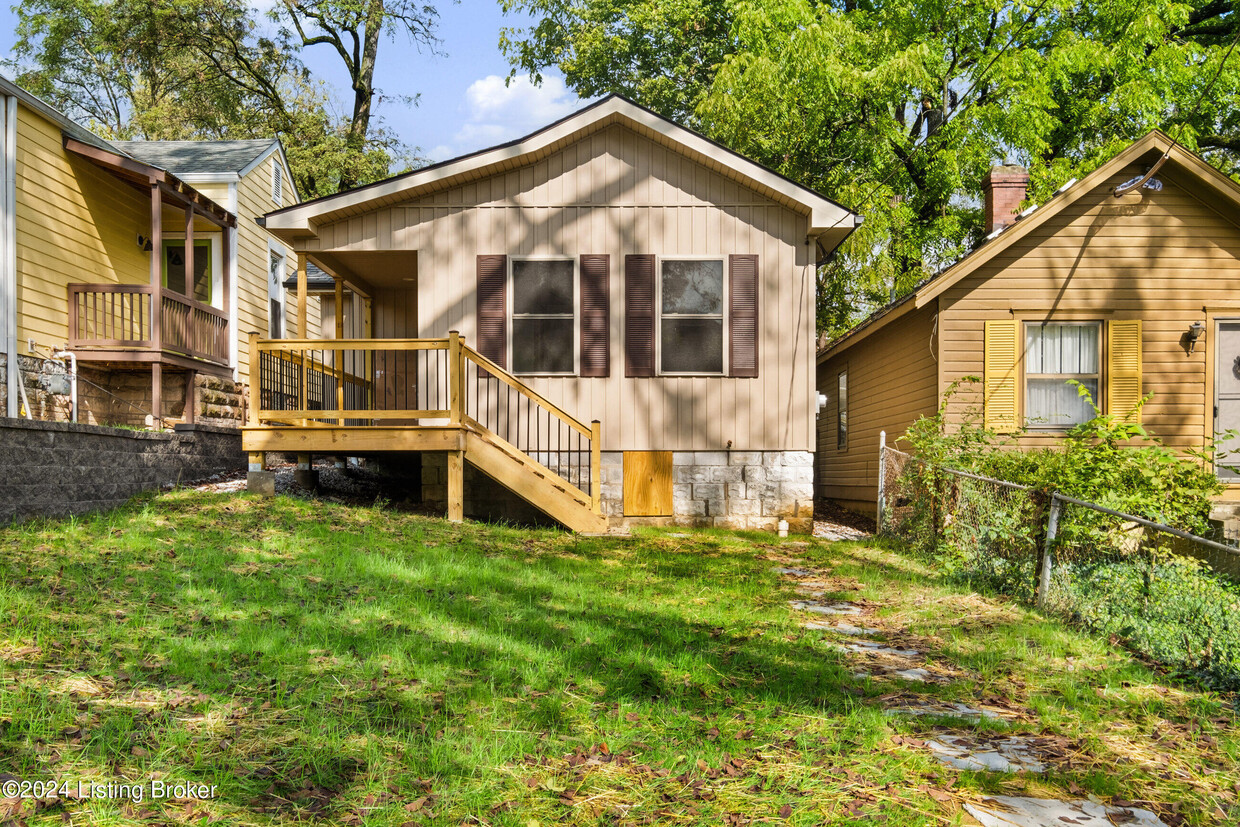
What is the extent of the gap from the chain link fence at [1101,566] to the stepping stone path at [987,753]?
1553 millimetres

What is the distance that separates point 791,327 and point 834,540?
2758 mm

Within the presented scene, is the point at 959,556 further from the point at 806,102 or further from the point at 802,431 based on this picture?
the point at 806,102

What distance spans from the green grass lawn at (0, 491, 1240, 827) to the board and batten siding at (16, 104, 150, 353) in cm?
610

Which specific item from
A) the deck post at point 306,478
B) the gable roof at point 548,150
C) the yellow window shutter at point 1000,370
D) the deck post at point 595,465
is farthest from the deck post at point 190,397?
the yellow window shutter at point 1000,370

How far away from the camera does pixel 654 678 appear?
4.30m

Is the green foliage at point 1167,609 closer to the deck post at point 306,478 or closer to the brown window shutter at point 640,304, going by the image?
the brown window shutter at point 640,304

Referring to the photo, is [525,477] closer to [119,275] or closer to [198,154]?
[119,275]

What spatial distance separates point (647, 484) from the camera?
10.4 m

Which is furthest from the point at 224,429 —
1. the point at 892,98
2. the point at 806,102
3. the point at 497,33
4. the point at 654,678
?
the point at 497,33

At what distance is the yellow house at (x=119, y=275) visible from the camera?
11.0 metres

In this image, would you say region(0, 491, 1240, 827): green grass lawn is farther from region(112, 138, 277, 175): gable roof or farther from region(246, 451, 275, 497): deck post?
region(112, 138, 277, 175): gable roof

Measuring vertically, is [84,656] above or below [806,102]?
below

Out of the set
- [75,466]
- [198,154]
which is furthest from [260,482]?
[198,154]

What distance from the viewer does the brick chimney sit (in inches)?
511
